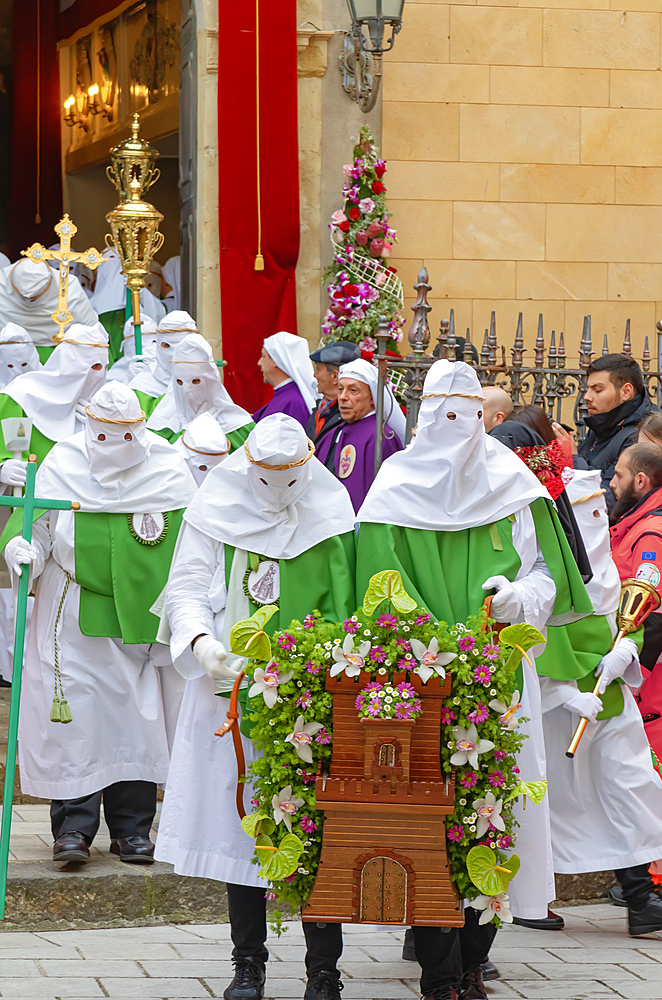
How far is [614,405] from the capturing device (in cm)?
723

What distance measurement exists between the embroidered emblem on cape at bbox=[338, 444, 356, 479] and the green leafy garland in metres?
3.33

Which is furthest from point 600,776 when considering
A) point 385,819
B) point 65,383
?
point 65,383

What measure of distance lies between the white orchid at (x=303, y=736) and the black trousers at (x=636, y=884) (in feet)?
6.32

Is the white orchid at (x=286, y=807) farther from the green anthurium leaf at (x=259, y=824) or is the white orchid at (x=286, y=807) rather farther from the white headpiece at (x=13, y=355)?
the white headpiece at (x=13, y=355)

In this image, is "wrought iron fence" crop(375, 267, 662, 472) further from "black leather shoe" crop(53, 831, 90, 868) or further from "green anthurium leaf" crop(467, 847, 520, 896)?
"green anthurium leaf" crop(467, 847, 520, 896)

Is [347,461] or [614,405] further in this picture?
[347,461]

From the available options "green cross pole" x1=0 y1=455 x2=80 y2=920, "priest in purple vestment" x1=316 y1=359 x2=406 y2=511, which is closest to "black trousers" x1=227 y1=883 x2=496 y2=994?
"green cross pole" x1=0 y1=455 x2=80 y2=920

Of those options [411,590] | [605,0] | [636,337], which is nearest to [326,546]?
[411,590]

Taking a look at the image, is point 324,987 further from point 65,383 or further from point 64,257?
point 64,257

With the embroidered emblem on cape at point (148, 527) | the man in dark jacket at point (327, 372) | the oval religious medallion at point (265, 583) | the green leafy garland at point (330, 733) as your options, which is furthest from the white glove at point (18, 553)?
the man in dark jacket at point (327, 372)

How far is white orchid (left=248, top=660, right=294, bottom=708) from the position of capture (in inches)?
164

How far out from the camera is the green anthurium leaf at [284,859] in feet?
13.4

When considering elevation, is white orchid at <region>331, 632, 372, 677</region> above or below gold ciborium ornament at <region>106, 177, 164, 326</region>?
below

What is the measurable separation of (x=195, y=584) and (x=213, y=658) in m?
0.41
